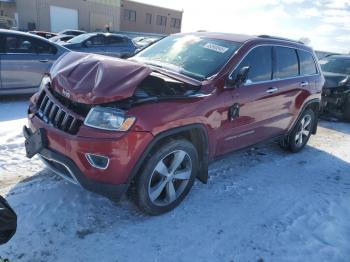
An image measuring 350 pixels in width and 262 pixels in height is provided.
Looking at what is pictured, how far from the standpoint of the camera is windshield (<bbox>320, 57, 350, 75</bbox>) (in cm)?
943

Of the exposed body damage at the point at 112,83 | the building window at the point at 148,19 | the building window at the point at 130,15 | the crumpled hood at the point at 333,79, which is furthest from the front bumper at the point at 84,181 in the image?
the building window at the point at 148,19

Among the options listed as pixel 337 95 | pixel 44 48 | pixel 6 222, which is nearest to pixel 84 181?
pixel 6 222

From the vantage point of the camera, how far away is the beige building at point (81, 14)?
123 ft

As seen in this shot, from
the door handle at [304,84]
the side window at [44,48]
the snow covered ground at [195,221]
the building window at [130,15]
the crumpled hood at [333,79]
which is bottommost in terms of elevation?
the building window at [130,15]

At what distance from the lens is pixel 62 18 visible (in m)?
39.0

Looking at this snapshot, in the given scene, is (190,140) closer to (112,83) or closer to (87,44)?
(112,83)

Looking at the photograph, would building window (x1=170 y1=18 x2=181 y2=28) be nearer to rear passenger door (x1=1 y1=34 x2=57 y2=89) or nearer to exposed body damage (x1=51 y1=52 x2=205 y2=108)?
rear passenger door (x1=1 y1=34 x2=57 y2=89)

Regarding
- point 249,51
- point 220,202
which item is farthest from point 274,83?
point 220,202

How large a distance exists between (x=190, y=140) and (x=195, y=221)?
0.83m

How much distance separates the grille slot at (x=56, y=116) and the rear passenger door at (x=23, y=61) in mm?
3896

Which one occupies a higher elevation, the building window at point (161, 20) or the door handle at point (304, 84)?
the door handle at point (304, 84)

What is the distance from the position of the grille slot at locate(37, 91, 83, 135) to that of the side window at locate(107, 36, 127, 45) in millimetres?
8703

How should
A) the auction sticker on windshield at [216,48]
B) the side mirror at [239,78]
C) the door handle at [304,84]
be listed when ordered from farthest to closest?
the door handle at [304,84] < the auction sticker on windshield at [216,48] < the side mirror at [239,78]

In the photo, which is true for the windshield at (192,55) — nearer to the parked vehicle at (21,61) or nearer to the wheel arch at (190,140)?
the wheel arch at (190,140)
